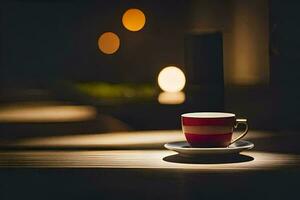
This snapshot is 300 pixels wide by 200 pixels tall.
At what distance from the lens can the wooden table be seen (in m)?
0.96

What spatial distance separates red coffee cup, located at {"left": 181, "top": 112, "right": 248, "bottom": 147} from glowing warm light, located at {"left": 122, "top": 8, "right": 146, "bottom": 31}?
16.9 ft

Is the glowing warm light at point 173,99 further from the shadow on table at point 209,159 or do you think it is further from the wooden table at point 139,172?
the shadow on table at point 209,159

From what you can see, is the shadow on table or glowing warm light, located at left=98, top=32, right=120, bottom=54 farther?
glowing warm light, located at left=98, top=32, right=120, bottom=54

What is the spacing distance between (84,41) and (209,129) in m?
6.12

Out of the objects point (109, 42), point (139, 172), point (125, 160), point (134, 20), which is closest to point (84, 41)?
point (109, 42)

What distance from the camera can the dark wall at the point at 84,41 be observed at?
257 inches

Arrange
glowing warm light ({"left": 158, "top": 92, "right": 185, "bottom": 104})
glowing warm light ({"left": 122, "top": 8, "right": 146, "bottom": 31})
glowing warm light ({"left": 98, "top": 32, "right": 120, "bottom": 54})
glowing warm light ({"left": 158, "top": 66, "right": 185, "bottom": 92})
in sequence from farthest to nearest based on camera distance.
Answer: glowing warm light ({"left": 98, "top": 32, "right": 120, "bottom": 54}) → glowing warm light ({"left": 122, "top": 8, "right": 146, "bottom": 31}) → glowing warm light ({"left": 158, "top": 66, "right": 185, "bottom": 92}) → glowing warm light ({"left": 158, "top": 92, "right": 185, "bottom": 104})

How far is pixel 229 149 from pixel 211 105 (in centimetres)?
116

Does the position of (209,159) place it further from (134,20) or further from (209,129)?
(134,20)

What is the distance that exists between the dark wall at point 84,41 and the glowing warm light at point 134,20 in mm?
60

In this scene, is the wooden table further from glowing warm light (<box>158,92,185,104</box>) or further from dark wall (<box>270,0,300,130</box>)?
glowing warm light (<box>158,92,185,104</box>)

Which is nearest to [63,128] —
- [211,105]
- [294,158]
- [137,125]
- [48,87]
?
[137,125]

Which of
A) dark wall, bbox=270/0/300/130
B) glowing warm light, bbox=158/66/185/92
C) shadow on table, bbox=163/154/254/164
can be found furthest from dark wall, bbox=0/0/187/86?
shadow on table, bbox=163/154/254/164

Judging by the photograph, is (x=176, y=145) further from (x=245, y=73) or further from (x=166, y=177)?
(x=245, y=73)
